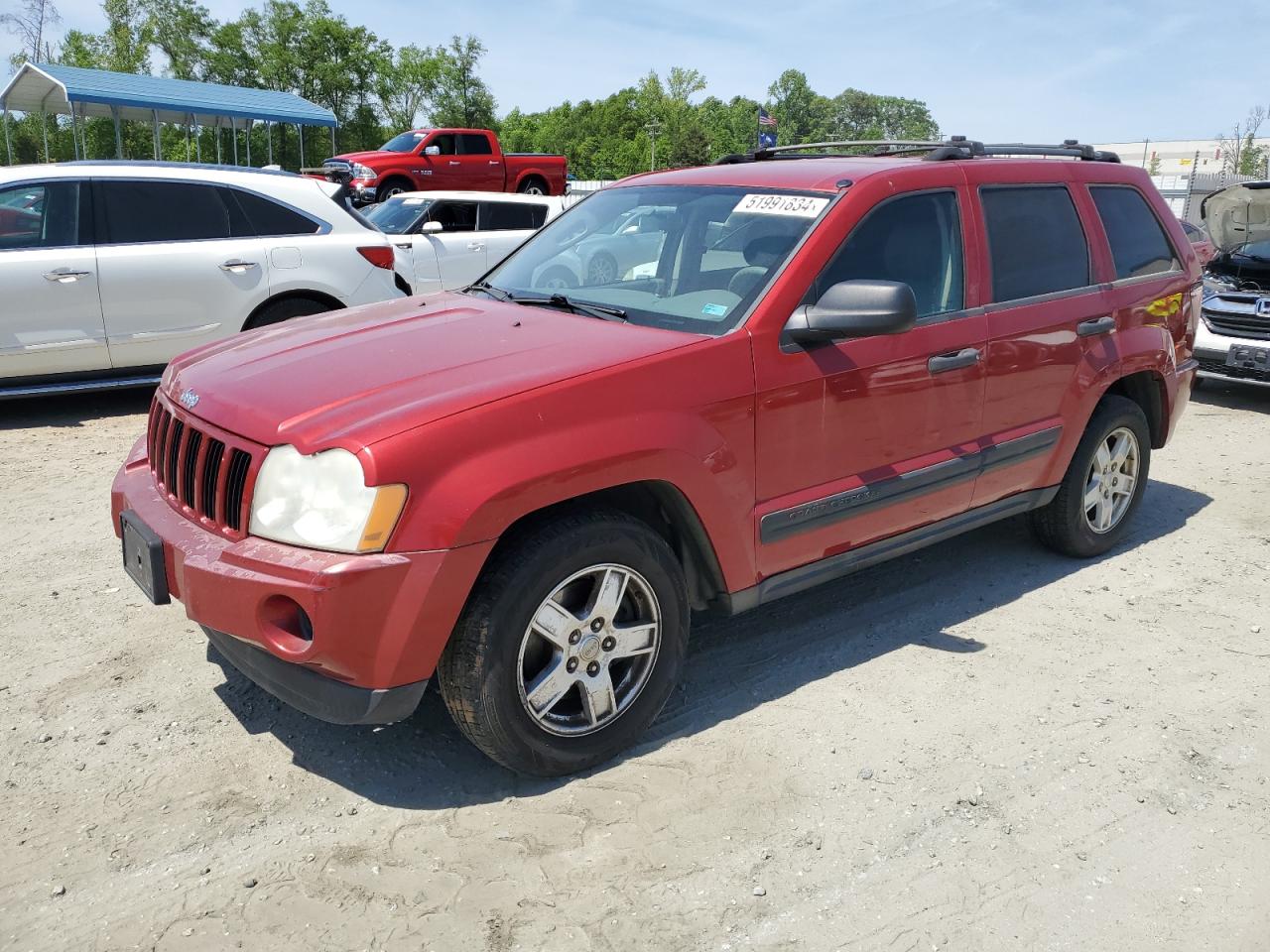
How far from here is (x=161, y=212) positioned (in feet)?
24.2

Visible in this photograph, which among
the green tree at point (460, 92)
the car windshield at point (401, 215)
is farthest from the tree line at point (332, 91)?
the car windshield at point (401, 215)

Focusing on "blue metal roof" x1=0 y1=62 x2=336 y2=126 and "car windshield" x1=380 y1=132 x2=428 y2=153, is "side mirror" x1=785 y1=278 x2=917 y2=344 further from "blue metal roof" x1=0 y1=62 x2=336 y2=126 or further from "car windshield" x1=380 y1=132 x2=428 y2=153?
"blue metal roof" x1=0 y1=62 x2=336 y2=126

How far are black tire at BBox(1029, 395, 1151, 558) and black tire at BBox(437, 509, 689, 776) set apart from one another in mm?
2465

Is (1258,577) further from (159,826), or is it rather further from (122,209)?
(122,209)

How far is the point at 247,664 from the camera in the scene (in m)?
2.90

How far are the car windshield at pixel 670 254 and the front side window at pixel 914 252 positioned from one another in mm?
178

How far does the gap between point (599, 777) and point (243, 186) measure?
6.05 meters

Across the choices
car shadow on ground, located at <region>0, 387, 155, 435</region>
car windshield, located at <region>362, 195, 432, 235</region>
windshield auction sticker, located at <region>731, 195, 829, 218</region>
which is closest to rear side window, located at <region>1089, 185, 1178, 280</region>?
windshield auction sticker, located at <region>731, 195, 829, 218</region>

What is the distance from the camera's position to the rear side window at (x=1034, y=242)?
13.9ft

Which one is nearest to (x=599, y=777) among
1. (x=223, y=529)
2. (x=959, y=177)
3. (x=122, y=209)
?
(x=223, y=529)

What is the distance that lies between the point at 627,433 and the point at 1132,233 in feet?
10.7

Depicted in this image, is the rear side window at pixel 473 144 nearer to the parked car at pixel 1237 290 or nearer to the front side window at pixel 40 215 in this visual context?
the parked car at pixel 1237 290

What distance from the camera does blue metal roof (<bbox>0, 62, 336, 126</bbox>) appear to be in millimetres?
25281

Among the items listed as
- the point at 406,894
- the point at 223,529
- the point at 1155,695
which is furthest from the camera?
the point at 1155,695
